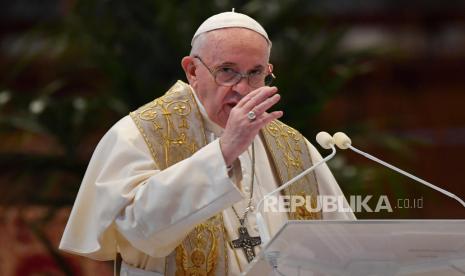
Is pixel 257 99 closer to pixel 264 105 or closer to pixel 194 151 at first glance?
pixel 264 105

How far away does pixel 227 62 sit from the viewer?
10.8 feet

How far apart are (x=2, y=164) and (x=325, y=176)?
9.20 ft

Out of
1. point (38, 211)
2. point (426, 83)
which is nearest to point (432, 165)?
point (426, 83)

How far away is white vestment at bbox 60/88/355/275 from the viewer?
2969 mm

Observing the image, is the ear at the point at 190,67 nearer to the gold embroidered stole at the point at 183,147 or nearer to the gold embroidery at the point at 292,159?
the gold embroidered stole at the point at 183,147

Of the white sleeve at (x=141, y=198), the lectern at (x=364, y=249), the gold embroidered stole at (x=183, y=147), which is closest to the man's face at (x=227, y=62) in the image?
the gold embroidered stole at (x=183, y=147)

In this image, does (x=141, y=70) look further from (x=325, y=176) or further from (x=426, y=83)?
(x=426, y=83)

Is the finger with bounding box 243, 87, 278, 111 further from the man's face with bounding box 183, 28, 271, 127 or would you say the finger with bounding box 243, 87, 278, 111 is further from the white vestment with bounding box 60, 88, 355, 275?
the man's face with bounding box 183, 28, 271, 127

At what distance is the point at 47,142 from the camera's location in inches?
316

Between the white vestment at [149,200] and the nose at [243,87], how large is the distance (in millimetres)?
185

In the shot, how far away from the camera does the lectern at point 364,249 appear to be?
2688 mm

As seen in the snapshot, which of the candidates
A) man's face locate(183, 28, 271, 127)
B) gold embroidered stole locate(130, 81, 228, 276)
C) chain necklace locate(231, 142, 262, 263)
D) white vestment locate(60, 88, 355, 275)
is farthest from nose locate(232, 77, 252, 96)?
chain necklace locate(231, 142, 262, 263)

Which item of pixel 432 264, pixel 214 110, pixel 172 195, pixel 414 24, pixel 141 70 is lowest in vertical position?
pixel 432 264

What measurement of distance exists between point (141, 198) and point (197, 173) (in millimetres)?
194
